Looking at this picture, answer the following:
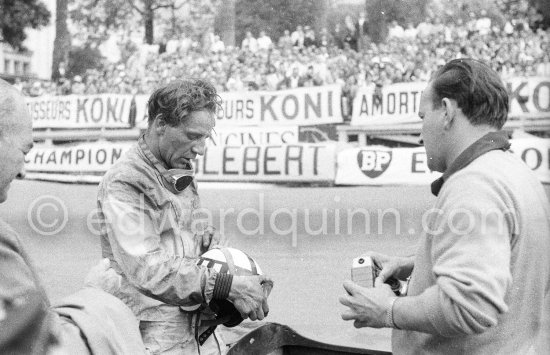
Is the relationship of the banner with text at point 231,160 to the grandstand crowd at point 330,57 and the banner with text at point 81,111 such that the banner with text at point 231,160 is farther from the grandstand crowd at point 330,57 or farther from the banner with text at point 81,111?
the grandstand crowd at point 330,57

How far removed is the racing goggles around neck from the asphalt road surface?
3293 mm

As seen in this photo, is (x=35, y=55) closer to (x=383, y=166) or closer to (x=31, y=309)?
(x=383, y=166)

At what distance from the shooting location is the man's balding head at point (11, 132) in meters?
1.27

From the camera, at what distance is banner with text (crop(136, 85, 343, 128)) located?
6746mm

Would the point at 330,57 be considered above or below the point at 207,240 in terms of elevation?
above

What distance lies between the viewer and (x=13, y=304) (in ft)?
3.92

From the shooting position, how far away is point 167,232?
2.18m

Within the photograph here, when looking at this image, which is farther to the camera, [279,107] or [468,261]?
[279,107]

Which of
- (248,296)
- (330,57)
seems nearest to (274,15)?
(330,57)

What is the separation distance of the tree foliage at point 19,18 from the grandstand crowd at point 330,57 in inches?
20.4

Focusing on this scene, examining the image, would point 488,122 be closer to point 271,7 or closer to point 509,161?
point 509,161

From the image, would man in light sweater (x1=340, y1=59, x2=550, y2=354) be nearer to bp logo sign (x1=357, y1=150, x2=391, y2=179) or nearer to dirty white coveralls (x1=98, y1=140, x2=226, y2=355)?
dirty white coveralls (x1=98, y1=140, x2=226, y2=355)

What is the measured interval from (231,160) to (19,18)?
2089 millimetres

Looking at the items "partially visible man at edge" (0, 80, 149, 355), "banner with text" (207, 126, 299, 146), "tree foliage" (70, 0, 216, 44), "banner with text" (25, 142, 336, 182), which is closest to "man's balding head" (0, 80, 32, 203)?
"partially visible man at edge" (0, 80, 149, 355)
